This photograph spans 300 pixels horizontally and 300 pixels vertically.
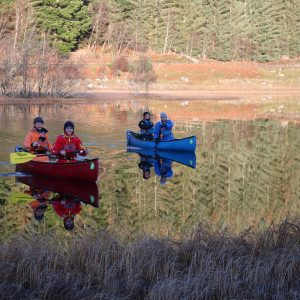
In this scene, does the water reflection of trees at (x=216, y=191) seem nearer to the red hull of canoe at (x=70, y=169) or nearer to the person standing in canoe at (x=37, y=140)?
the red hull of canoe at (x=70, y=169)

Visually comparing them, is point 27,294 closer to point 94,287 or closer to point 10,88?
point 94,287

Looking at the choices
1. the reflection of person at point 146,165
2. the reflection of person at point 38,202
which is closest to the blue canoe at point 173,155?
the reflection of person at point 146,165

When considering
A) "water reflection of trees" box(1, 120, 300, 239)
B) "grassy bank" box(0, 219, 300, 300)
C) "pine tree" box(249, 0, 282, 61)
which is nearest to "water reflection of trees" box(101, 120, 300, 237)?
"water reflection of trees" box(1, 120, 300, 239)

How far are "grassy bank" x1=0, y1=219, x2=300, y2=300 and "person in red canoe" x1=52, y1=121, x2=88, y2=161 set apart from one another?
700 centimetres

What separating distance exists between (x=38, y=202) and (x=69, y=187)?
1.72m

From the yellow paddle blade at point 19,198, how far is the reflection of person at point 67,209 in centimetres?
59

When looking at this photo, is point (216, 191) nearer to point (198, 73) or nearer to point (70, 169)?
point (70, 169)

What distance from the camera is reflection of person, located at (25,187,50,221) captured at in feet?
36.6

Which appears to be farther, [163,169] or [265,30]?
[265,30]

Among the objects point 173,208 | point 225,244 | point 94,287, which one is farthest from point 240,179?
point 94,287

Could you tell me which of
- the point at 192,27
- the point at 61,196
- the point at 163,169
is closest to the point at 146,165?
the point at 163,169

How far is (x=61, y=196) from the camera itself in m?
12.9

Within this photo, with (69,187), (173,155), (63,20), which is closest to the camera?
(69,187)

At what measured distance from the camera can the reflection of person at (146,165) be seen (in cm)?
1595
